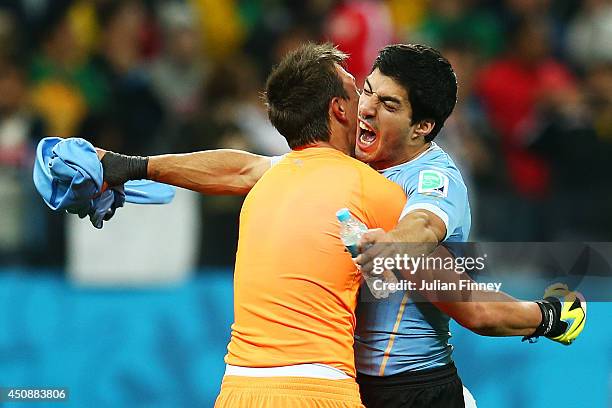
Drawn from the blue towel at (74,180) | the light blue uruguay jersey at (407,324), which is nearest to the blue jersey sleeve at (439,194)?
the light blue uruguay jersey at (407,324)

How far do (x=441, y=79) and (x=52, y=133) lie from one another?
5.19 meters

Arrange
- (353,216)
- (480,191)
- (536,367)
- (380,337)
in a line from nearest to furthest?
1. (353,216)
2. (380,337)
3. (536,367)
4. (480,191)

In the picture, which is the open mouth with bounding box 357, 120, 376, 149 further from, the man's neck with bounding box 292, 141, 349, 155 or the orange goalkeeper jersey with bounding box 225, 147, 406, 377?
the orange goalkeeper jersey with bounding box 225, 147, 406, 377

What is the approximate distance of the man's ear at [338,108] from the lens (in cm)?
384

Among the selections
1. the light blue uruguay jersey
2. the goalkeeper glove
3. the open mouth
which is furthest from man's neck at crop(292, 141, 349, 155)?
the goalkeeper glove

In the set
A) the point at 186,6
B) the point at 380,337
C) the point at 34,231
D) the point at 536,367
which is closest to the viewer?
the point at 380,337

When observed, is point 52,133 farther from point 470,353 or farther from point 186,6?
point 470,353

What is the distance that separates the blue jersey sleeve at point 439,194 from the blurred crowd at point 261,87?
381 centimetres

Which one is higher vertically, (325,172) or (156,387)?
(325,172)

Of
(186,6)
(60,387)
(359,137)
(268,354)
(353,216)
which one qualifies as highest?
(186,6)

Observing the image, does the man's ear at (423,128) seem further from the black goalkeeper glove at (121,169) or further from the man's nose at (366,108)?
the black goalkeeper glove at (121,169)

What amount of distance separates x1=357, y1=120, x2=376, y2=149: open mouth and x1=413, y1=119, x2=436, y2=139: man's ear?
0.16m

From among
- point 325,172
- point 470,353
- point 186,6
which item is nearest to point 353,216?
point 325,172

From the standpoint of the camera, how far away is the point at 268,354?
3.65 m
